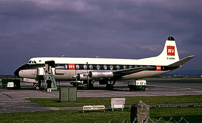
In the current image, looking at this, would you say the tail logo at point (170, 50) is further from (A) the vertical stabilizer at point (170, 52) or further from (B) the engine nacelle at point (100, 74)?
(B) the engine nacelle at point (100, 74)

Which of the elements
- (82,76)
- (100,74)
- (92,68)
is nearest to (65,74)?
(82,76)

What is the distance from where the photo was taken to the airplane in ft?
121

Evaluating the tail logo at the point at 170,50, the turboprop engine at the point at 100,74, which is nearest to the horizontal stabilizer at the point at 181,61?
the tail logo at the point at 170,50

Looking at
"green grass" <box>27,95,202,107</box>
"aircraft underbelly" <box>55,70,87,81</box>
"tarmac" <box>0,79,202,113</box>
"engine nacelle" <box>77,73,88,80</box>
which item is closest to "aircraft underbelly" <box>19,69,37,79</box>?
"tarmac" <box>0,79,202,113</box>

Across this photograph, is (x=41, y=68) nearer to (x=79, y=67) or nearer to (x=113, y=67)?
(x=79, y=67)

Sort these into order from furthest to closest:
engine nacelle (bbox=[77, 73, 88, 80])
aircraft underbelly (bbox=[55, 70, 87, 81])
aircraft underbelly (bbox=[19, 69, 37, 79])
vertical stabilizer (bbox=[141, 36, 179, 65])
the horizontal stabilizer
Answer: vertical stabilizer (bbox=[141, 36, 179, 65])
the horizontal stabilizer
aircraft underbelly (bbox=[55, 70, 87, 81])
aircraft underbelly (bbox=[19, 69, 37, 79])
engine nacelle (bbox=[77, 73, 88, 80])

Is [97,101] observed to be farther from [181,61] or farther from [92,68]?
[181,61]

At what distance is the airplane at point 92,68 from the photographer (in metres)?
36.9

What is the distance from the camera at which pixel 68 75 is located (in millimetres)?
37688

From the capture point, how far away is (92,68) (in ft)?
128

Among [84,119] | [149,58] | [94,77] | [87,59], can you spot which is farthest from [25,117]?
[149,58]

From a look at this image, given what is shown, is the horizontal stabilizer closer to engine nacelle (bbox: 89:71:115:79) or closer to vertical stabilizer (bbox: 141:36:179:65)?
vertical stabilizer (bbox: 141:36:179:65)

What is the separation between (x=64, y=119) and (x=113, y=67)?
90.4 ft

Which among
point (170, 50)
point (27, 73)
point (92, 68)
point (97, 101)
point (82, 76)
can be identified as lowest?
point (97, 101)
